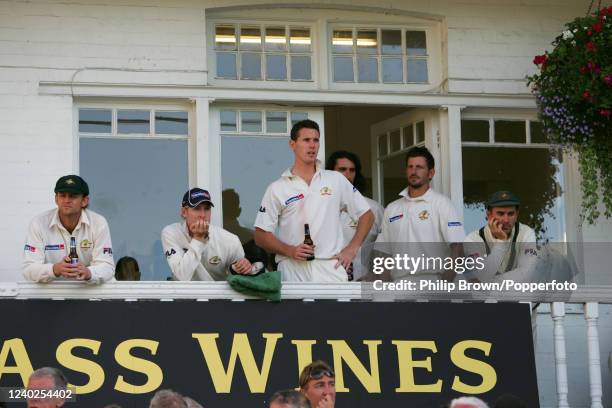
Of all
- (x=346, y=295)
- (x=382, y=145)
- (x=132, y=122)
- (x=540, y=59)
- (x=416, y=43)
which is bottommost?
(x=346, y=295)

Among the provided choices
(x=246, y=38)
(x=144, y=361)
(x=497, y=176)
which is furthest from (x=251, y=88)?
(x=144, y=361)

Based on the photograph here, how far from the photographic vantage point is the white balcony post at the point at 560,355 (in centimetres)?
1023

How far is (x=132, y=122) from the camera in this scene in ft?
39.9

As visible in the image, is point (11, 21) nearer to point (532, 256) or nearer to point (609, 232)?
point (532, 256)

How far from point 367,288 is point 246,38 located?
3.07 metres

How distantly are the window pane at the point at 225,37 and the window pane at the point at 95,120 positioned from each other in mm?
1151

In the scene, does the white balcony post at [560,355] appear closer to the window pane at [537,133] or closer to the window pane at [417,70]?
the window pane at [537,133]

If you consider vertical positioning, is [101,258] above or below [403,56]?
below

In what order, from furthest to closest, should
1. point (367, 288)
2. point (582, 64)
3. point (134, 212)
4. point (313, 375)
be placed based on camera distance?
point (134, 212) < point (582, 64) < point (367, 288) < point (313, 375)

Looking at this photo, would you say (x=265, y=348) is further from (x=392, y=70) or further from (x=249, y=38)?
(x=392, y=70)

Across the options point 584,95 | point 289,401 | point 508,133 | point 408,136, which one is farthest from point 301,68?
point 289,401

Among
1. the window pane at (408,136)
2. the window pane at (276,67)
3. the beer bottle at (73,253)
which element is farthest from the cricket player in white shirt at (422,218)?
the beer bottle at (73,253)

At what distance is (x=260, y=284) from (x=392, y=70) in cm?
343

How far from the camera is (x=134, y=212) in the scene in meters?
12.0
